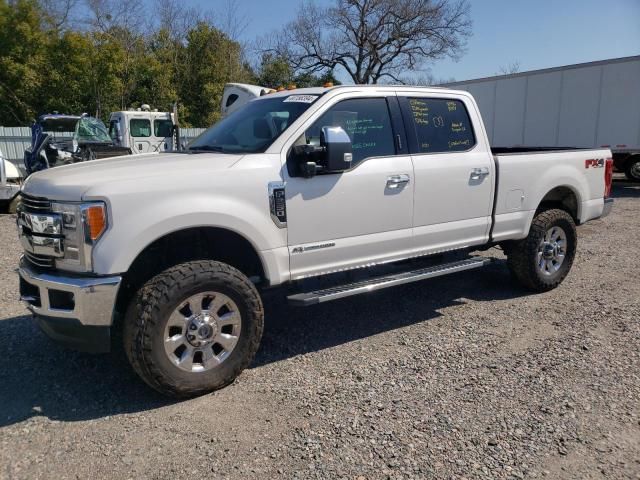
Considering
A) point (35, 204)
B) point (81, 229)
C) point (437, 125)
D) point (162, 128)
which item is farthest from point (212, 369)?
point (162, 128)

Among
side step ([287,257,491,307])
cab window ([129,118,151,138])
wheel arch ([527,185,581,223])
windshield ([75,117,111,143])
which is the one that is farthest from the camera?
cab window ([129,118,151,138])

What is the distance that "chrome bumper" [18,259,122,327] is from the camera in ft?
10.3

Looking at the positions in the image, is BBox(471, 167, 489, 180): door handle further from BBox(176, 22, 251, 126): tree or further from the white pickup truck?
BBox(176, 22, 251, 126): tree

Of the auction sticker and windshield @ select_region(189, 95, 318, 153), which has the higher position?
the auction sticker

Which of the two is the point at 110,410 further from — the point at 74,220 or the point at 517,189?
the point at 517,189

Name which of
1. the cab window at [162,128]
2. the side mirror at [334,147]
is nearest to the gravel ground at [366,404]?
the side mirror at [334,147]

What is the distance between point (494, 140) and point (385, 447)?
16822 mm

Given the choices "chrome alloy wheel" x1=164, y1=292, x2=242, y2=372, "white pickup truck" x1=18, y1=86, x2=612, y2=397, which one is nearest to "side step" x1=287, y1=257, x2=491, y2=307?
"white pickup truck" x1=18, y1=86, x2=612, y2=397

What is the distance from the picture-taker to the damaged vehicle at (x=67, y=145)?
12352mm

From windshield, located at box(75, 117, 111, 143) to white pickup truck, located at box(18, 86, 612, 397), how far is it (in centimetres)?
1034

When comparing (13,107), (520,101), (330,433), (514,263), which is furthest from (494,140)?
(13,107)

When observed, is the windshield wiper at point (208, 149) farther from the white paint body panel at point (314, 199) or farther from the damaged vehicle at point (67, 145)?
the damaged vehicle at point (67, 145)

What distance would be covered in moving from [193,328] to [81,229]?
92 centimetres

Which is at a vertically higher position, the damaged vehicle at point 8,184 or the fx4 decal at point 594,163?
the fx4 decal at point 594,163
